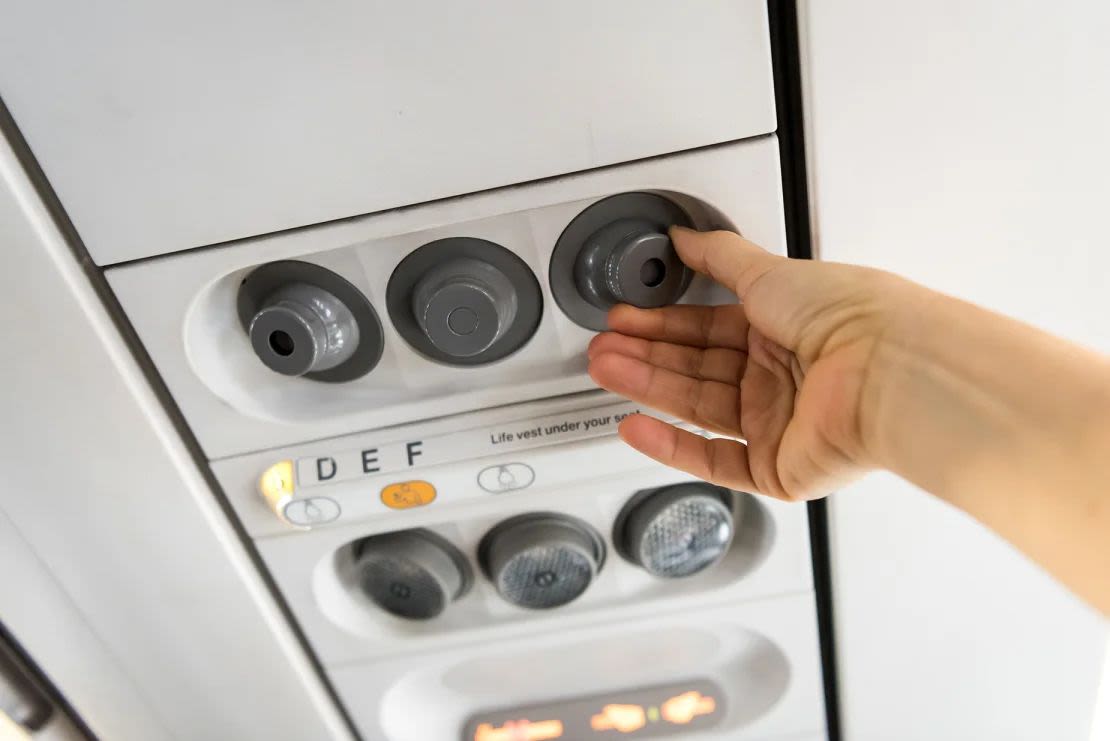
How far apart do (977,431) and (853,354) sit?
Result: 91 mm

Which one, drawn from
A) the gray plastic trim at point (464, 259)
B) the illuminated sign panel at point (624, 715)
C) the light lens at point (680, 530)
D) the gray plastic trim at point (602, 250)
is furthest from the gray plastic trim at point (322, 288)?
the illuminated sign panel at point (624, 715)

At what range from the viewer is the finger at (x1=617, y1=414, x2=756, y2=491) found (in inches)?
22.6

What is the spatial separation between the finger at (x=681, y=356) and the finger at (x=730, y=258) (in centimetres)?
7

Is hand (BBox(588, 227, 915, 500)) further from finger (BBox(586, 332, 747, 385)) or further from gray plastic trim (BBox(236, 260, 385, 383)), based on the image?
gray plastic trim (BBox(236, 260, 385, 383))

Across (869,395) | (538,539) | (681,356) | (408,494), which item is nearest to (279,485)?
(408,494)

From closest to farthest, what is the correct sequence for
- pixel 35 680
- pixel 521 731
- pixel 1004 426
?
pixel 1004 426
pixel 35 680
pixel 521 731

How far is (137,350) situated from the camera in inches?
22.6

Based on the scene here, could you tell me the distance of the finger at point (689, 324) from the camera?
58cm

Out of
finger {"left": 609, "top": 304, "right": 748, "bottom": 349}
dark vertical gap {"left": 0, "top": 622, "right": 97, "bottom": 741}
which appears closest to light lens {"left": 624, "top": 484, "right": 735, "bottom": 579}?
finger {"left": 609, "top": 304, "right": 748, "bottom": 349}

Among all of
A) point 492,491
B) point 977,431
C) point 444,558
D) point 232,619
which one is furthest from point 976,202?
point 232,619

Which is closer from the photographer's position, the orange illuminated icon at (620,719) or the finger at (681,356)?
the finger at (681,356)

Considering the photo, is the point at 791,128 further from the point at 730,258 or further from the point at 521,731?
the point at 521,731

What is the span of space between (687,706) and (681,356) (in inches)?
16.5

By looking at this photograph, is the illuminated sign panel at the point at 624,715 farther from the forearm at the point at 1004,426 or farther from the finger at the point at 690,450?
the forearm at the point at 1004,426
